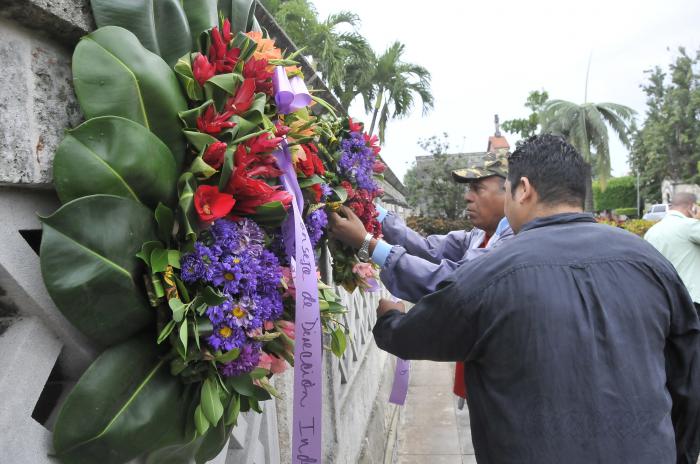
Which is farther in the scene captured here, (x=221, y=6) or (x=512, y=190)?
(x=512, y=190)

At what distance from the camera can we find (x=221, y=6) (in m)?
1.57

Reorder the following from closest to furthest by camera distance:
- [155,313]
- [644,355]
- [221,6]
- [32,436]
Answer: [32,436], [155,313], [221,6], [644,355]

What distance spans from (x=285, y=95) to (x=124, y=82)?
436mm

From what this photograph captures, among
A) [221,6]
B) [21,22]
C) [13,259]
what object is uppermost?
[221,6]

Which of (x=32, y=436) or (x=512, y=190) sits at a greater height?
(x=512, y=190)

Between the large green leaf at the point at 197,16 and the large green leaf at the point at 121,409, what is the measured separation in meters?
0.77

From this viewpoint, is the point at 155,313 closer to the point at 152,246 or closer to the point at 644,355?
the point at 152,246

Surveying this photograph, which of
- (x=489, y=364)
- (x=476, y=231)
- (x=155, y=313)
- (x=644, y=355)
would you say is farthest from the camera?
(x=476, y=231)

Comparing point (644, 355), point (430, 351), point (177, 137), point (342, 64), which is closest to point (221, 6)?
point (177, 137)

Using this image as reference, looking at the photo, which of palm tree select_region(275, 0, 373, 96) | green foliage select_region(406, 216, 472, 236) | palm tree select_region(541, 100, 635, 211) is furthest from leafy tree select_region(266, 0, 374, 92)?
palm tree select_region(541, 100, 635, 211)

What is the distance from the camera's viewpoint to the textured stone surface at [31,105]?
1062 mm

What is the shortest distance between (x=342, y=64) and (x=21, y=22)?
45.1ft

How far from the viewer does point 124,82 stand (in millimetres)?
1124

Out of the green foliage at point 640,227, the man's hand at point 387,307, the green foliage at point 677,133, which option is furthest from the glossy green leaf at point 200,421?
the green foliage at point 677,133
